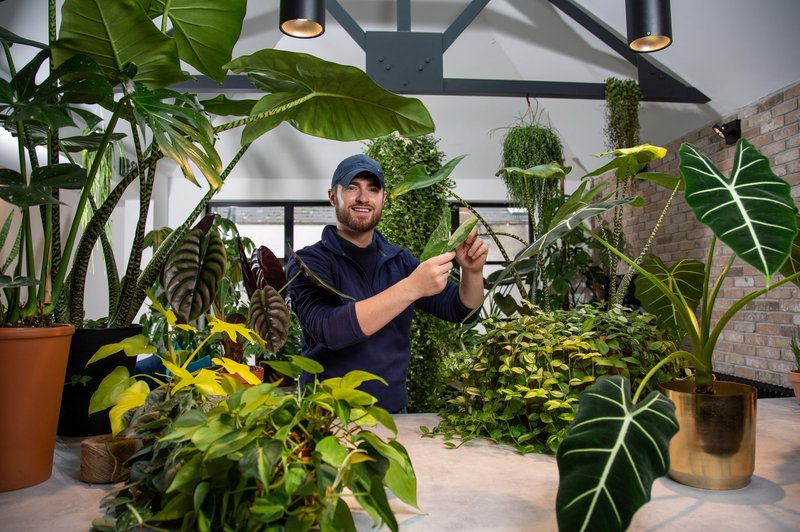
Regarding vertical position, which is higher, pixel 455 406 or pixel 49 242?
pixel 49 242

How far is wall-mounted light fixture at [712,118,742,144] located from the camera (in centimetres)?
397

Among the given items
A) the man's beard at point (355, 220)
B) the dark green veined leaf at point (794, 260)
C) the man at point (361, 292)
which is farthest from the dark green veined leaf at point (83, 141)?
the dark green veined leaf at point (794, 260)

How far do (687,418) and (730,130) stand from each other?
160 inches

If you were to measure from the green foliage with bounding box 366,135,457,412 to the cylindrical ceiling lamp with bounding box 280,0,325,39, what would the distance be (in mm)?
812

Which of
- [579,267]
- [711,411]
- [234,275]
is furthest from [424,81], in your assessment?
[711,411]

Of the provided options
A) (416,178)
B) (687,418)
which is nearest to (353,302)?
(416,178)

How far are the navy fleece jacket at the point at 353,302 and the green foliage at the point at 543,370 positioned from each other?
0.51 meters

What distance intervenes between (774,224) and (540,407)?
0.55m

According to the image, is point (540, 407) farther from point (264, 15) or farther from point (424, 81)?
point (264, 15)

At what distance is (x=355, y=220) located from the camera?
5.79ft

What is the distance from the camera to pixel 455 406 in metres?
1.24

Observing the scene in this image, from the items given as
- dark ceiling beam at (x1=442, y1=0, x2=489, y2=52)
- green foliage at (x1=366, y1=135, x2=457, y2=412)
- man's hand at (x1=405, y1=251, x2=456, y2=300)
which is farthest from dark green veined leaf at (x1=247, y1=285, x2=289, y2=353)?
dark ceiling beam at (x1=442, y1=0, x2=489, y2=52)

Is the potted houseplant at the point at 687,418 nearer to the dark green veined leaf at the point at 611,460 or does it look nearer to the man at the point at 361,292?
the dark green veined leaf at the point at 611,460

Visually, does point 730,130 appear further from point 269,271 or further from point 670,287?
point 269,271
